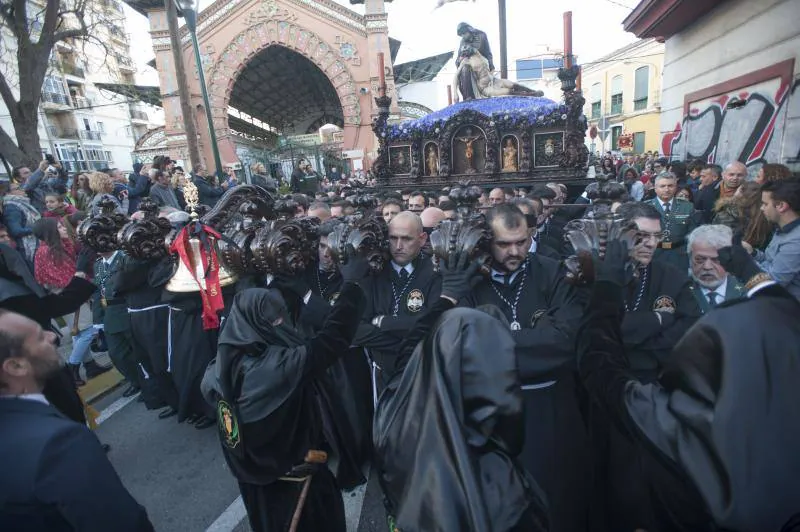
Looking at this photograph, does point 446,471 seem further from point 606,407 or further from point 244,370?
point 244,370

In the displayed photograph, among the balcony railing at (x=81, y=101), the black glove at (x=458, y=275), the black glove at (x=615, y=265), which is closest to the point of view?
the black glove at (x=615, y=265)

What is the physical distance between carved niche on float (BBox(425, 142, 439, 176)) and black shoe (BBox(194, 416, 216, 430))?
24.0 ft

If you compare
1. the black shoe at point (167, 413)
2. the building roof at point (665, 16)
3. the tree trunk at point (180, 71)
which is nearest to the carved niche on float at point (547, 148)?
the building roof at point (665, 16)

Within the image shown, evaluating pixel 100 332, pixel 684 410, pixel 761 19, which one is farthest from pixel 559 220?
pixel 100 332

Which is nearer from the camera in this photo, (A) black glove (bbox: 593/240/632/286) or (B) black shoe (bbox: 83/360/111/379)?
(A) black glove (bbox: 593/240/632/286)

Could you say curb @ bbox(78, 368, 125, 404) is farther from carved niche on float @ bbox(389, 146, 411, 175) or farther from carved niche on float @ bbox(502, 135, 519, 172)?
carved niche on float @ bbox(502, 135, 519, 172)

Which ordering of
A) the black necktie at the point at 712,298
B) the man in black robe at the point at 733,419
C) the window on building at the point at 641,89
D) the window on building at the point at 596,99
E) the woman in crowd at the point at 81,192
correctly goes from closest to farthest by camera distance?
the man in black robe at the point at 733,419
the black necktie at the point at 712,298
the woman in crowd at the point at 81,192
the window on building at the point at 641,89
the window on building at the point at 596,99

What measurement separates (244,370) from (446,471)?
113 centimetres

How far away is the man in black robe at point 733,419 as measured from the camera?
1048 mm

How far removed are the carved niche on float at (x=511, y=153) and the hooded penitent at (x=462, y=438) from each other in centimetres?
817

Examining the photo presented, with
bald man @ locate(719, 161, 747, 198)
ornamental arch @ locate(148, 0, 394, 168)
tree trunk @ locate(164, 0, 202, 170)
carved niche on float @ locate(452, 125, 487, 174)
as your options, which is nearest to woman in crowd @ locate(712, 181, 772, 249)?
bald man @ locate(719, 161, 747, 198)

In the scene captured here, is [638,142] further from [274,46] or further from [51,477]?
[51,477]

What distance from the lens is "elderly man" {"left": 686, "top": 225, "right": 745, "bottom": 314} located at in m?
2.72

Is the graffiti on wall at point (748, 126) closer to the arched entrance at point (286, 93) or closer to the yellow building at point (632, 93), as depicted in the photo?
the yellow building at point (632, 93)
